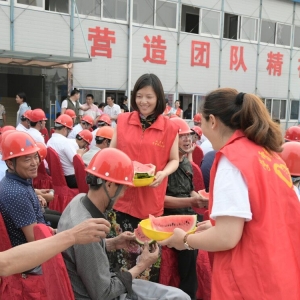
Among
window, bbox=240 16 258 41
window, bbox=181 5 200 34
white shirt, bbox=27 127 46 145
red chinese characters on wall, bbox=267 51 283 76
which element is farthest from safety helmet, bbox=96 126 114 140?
red chinese characters on wall, bbox=267 51 283 76

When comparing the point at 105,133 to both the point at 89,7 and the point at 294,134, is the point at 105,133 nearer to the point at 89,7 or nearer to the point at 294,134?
the point at 294,134

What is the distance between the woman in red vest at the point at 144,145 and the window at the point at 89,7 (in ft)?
35.4

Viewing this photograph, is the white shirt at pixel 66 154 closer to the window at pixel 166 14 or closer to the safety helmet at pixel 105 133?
the safety helmet at pixel 105 133

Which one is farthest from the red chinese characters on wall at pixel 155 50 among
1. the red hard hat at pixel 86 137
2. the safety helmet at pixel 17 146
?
the safety helmet at pixel 17 146

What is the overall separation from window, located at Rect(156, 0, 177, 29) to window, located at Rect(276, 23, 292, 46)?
5.67 m

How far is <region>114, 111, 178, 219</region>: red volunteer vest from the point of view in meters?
3.06

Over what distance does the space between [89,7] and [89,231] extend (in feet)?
40.9

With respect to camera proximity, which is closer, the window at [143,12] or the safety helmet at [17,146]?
the safety helmet at [17,146]

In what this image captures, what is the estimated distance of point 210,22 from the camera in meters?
16.1

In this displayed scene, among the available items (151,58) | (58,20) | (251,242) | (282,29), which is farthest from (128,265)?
(282,29)

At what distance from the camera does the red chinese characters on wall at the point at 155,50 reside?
14586 mm

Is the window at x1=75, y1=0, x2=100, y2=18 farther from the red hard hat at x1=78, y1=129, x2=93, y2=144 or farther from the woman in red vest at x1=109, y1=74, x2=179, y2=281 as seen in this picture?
the woman in red vest at x1=109, y1=74, x2=179, y2=281

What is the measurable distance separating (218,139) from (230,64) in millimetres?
15781

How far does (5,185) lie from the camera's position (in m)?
2.76
